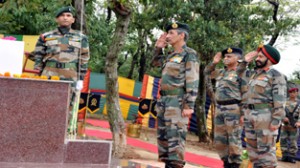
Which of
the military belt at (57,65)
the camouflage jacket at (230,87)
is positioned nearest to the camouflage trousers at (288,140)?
the camouflage jacket at (230,87)

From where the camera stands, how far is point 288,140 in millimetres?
12727

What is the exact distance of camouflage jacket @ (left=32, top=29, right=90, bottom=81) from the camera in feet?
19.6

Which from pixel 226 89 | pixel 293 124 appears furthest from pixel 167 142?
pixel 293 124

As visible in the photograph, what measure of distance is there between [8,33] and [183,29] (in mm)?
10830

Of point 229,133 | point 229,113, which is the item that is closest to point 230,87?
point 229,113

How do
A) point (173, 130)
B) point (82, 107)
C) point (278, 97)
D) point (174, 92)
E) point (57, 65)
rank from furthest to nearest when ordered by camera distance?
point (82, 107) < point (57, 65) < point (278, 97) < point (174, 92) < point (173, 130)

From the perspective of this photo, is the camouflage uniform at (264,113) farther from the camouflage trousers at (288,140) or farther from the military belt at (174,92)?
the camouflage trousers at (288,140)

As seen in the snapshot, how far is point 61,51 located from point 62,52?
0.6 inches

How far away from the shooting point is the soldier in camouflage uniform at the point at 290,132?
12258 millimetres

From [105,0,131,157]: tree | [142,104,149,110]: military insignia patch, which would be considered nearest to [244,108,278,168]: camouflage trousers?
[105,0,131,157]: tree

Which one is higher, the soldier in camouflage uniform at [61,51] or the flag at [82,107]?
the soldier in camouflage uniform at [61,51]

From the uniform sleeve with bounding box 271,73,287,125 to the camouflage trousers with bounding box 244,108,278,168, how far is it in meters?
0.11

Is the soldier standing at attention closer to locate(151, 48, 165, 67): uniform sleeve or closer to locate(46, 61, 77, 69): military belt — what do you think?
locate(46, 61, 77, 69): military belt

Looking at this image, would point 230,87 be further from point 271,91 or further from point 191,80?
point 191,80
